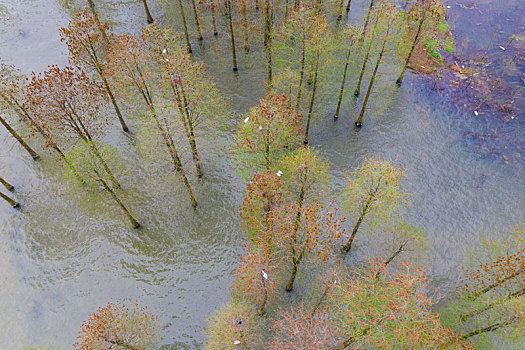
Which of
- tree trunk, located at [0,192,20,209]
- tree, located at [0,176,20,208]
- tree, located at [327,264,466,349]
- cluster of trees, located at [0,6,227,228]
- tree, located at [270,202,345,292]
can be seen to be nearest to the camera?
tree, located at [327,264,466,349]

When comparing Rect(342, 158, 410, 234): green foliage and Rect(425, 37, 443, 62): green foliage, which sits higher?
Rect(425, 37, 443, 62): green foliage

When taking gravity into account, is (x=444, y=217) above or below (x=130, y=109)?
below

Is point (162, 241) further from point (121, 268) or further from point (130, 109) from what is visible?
point (130, 109)

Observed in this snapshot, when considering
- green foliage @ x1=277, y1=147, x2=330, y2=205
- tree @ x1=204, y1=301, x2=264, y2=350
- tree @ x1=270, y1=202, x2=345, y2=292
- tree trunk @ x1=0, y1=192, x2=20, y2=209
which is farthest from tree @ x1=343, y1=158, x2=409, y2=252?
tree trunk @ x1=0, y1=192, x2=20, y2=209

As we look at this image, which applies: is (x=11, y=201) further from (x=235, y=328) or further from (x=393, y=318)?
(x=393, y=318)

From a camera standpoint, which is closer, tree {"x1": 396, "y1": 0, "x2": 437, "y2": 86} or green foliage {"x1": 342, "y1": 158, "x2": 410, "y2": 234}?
green foliage {"x1": 342, "y1": 158, "x2": 410, "y2": 234}

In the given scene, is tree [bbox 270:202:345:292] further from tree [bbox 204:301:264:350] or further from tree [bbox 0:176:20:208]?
tree [bbox 0:176:20:208]

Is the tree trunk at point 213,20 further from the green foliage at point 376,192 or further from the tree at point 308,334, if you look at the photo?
the tree at point 308,334

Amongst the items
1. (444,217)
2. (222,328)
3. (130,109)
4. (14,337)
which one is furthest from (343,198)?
(14,337)
